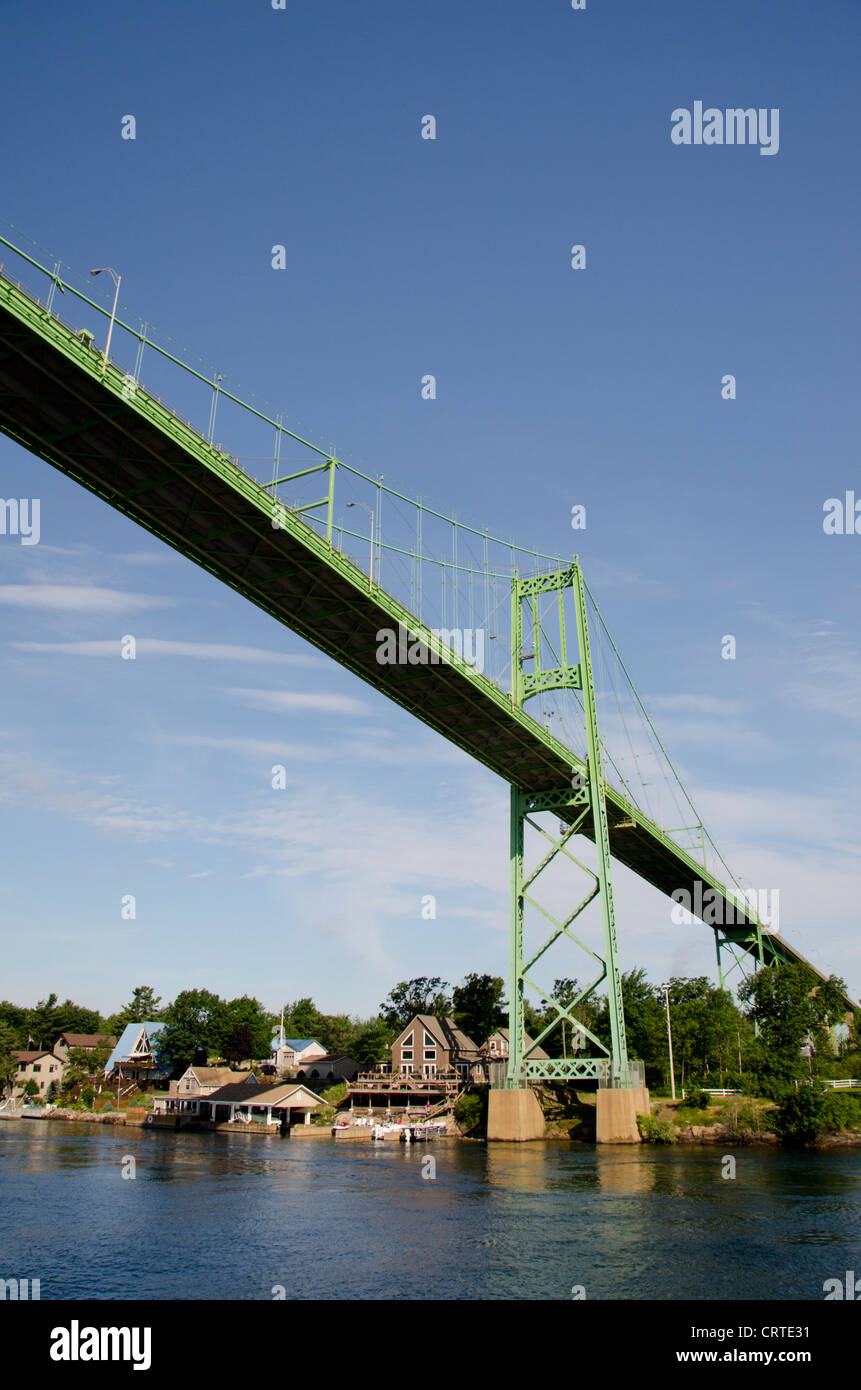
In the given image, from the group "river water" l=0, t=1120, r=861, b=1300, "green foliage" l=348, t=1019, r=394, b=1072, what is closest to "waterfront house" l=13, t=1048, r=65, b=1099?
"green foliage" l=348, t=1019, r=394, b=1072

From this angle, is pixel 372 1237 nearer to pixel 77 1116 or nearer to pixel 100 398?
pixel 100 398

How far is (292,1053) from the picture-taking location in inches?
3718

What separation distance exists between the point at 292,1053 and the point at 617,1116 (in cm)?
5384

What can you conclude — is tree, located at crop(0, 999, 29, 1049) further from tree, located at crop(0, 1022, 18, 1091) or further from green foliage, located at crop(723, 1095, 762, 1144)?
green foliage, located at crop(723, 1095, 762, 1144)

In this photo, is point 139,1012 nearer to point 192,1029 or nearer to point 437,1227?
point 192,1029

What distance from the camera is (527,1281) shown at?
19.3 metres

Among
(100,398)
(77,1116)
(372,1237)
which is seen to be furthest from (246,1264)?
(77,1116)

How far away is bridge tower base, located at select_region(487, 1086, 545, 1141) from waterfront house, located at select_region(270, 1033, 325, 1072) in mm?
43834

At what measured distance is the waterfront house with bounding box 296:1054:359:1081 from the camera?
87500 millimetres

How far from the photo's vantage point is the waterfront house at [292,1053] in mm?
92438

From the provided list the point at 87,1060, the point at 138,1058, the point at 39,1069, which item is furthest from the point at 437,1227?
the point at 39,1069

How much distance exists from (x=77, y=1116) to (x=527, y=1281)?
81.2 meters

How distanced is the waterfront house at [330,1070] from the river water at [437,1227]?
4486 centimetres

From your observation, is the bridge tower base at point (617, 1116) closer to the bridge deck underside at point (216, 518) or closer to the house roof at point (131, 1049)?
the bridge deck underside at point (216, 518)
